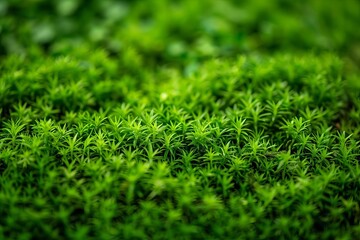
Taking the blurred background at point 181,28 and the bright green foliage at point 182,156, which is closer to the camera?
the bright green foliage at point 182,156

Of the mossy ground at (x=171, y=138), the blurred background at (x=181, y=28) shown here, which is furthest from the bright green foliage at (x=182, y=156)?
the blurred background at (x=181, y=28)

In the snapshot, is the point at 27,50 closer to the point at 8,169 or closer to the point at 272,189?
the point at 8,169

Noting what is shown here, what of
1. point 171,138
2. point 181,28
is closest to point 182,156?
point 171,138

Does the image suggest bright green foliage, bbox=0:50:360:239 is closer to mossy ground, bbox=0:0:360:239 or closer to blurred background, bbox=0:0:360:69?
mossy ground, bbox=0:0:360:239

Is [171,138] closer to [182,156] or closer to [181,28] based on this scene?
[182,156]

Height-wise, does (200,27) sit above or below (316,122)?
above

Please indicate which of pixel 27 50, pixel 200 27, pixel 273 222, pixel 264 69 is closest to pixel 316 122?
pixel 264 69

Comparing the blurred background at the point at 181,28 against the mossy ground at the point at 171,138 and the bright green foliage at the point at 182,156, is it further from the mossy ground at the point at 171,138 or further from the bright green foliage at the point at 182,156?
the bright green foliage at the point at 182,156
